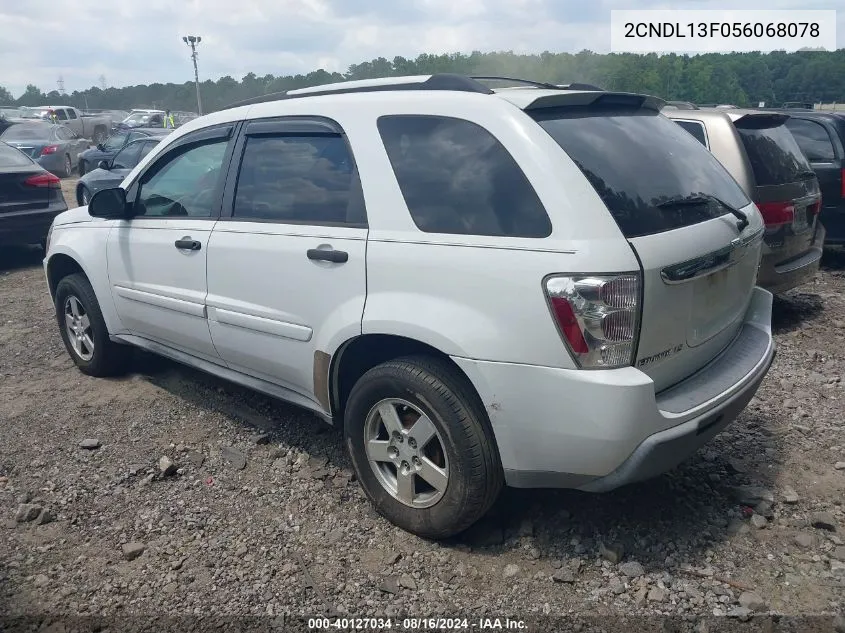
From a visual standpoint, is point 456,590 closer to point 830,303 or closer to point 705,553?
point 705,553

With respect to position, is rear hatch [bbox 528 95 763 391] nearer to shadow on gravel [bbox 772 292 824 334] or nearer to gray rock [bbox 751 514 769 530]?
gray rock [bbox 751 514 769 530]

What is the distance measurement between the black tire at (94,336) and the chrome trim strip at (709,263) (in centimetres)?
377

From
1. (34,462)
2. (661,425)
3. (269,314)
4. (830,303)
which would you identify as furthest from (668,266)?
(830,303)

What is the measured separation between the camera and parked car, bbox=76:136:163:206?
36.6 feet

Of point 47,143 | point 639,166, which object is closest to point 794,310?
point 639,166

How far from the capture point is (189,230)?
391cm

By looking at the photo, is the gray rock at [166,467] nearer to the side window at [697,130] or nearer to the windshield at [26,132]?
A: the side window at [697,130]

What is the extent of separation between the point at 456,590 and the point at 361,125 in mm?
1996

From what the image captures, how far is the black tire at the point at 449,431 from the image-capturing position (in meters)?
2.74

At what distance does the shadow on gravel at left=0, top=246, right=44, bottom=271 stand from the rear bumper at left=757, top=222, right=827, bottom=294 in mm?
8494

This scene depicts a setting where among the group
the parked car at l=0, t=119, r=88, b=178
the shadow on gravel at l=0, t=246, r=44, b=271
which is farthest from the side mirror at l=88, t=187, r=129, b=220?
the parked car at l=0, t=119, r=88, b=178

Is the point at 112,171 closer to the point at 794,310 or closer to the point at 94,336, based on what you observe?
the point at 94,336

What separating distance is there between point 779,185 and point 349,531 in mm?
4154

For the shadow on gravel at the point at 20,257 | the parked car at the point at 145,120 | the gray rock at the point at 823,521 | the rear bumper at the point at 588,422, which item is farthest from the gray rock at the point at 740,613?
the parked car at the point at 145,120
